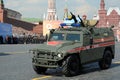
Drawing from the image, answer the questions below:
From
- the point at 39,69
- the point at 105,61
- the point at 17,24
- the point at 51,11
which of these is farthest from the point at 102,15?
the point at 39,69

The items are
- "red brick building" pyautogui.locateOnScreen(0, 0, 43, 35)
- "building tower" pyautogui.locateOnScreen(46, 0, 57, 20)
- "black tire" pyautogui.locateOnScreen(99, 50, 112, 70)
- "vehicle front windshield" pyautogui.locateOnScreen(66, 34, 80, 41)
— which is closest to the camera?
"vehicle front windshield" pyautogui.locateOnScreen(66, 34, 80, 41)

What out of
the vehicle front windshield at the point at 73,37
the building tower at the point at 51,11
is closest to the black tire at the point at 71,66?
the vehicle front windshield at the point at 73,37

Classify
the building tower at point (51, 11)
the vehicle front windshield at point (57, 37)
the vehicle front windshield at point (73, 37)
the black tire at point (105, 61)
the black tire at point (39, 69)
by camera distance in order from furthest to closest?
the building tower at point (51, 11), the black tire at point (105, 61), the vehicle front windshield at point (57, 37), the vehicle front windshield at point (73, 37), the black tire at point (39, 69)

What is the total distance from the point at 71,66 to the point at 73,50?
0.57 metres

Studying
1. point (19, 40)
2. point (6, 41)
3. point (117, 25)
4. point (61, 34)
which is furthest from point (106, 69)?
→ point (117, 25)

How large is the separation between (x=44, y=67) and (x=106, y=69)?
11.2 ft

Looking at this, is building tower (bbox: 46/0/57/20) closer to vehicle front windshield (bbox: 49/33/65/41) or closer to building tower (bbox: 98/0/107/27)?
building tower (bbox: 98/0/107/27)

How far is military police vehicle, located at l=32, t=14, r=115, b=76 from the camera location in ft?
43.7

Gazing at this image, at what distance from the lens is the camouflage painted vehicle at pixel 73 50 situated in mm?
13328

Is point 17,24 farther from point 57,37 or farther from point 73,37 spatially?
point 73,37

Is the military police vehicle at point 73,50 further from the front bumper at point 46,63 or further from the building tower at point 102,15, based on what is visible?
the building tower at point 102,15

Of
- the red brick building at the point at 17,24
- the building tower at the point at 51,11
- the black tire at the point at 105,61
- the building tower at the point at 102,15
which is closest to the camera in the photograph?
the black tire at the point at 105,61

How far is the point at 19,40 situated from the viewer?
6181cm

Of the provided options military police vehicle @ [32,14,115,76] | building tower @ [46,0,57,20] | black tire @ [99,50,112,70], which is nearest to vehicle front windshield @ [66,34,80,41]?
military police vehicle @ [32,14,115,76]
